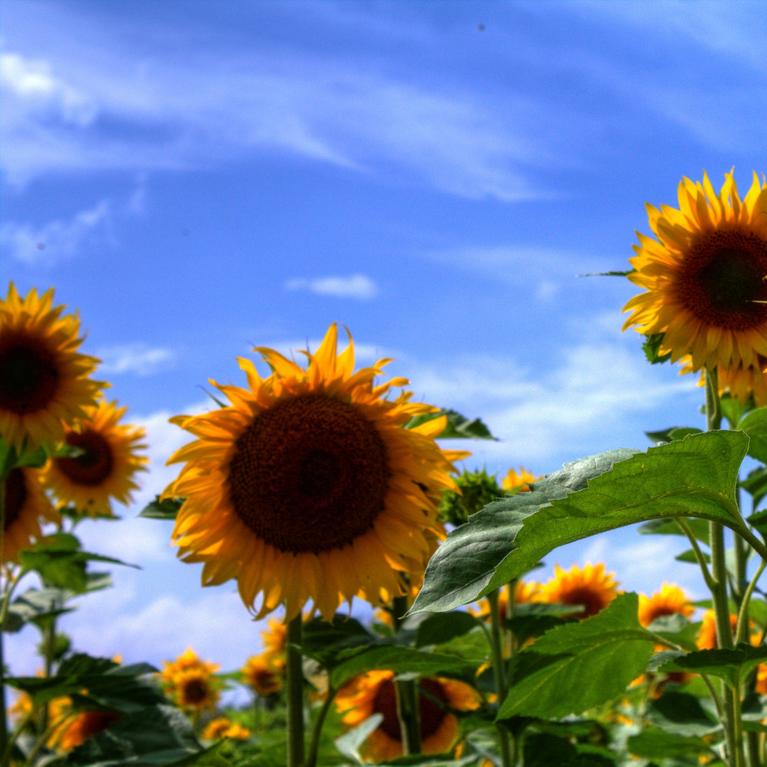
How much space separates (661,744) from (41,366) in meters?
3.19

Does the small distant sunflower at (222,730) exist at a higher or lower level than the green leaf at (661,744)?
higher

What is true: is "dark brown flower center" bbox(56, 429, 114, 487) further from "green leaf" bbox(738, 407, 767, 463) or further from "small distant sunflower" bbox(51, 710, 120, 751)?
"green leaf" bbox(738, 407, 767, 463)

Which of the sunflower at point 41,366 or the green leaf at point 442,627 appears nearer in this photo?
the green leaf at point 442,627

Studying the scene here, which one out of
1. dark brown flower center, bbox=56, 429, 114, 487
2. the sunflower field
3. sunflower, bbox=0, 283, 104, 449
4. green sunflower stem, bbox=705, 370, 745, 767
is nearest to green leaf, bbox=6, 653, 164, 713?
the sunflower field

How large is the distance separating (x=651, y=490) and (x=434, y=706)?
3217mm

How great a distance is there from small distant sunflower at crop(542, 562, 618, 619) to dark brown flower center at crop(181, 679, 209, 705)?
3.29 metres

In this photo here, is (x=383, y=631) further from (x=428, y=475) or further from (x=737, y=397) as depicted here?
(x=737, y=397)

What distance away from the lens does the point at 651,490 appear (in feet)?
4.39

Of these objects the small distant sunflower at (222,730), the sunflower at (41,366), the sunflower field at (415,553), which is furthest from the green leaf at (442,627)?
the small distant sunflower at (222,730)

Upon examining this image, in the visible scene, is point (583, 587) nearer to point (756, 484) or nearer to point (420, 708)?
point (420, 708)

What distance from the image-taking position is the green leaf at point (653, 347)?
3.21 meters

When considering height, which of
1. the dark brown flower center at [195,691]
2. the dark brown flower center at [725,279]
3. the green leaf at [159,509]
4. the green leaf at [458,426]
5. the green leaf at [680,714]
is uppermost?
the dark brown flower center at [725,279]

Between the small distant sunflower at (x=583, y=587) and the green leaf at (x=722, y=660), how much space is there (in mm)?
3405

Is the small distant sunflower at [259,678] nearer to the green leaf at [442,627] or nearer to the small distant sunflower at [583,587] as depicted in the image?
the small distant sunflower at [583,587]
